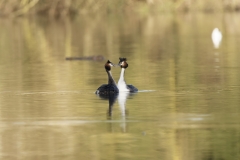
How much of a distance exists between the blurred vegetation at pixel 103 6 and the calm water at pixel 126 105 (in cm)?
3050

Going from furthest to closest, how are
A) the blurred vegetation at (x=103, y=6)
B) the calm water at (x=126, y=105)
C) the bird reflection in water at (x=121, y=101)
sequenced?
the blurred vegetation at (x=103, y=6)
the bird reflection in water at (x=121, y=101)
the calm water at (x=126, y=105)

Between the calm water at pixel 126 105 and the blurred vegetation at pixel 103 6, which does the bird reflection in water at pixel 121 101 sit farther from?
the blurred vegetation at pixel 103 6

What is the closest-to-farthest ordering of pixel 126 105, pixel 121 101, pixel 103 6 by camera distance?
pixel 126 105 → pixel 121 101 → pixel 103 6

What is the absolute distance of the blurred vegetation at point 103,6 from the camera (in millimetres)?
62875

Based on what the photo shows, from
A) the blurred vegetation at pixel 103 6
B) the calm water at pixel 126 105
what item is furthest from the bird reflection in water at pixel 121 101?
the blurred vegetation at pixel 103 6

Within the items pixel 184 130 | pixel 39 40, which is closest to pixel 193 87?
pixel 184 130

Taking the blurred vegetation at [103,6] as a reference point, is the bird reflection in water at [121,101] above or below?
below

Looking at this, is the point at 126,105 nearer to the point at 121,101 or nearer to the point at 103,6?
the point at 121,101

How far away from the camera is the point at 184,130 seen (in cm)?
1214

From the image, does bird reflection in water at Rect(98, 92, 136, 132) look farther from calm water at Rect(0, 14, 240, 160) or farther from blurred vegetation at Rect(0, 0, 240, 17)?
blurred vegetation at Rect(0, 0, 240, 17)

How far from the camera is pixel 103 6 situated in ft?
222

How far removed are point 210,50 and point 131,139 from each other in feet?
60.9

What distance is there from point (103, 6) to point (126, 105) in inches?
2079

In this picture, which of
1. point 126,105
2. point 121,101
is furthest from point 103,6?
point 126,105
